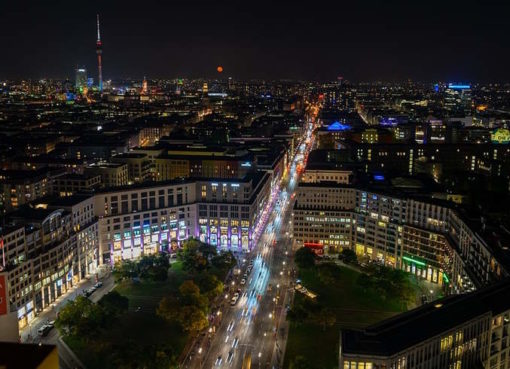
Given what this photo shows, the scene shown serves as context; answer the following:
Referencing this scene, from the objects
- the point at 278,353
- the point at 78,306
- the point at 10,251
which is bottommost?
the point at 278,353

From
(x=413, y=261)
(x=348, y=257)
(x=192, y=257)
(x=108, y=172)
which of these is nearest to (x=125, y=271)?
(x=192, y=257)

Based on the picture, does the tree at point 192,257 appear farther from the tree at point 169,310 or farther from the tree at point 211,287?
the tree at point 169,310

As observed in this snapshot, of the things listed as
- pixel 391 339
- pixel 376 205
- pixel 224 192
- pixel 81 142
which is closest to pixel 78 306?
pixel 391 339

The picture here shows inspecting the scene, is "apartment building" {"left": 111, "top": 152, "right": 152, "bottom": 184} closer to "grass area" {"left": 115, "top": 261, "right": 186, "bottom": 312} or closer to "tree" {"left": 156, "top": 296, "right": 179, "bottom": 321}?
"grass area" {"left": 115, "top": 261, "right": 186, "bottom": 312}

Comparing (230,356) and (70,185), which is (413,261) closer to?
(230,356)

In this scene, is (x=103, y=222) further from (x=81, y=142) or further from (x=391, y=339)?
(x=81, y=142)

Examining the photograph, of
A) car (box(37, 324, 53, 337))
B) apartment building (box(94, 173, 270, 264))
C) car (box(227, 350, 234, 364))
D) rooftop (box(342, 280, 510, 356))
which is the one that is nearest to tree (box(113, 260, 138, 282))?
apartment building (box(94, 173, 270, 264))

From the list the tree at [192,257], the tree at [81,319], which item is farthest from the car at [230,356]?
the tree at [192,257]

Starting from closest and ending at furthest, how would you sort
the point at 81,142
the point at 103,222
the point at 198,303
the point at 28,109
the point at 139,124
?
the point at 198,303 → the point at 103,222 → the point at 81,142 → the point at 139,124 → the point at 28,109
